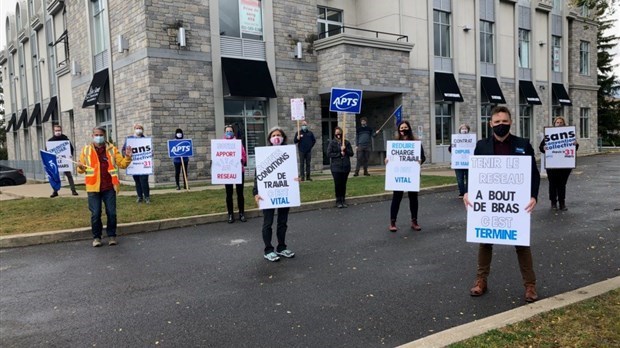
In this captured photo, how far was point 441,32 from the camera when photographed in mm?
26938

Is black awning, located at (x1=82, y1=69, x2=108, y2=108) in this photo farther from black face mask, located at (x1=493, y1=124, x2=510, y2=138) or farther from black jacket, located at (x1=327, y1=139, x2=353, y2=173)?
black face mask, located at (x1=493, y1=124, x2=510, y2=138)

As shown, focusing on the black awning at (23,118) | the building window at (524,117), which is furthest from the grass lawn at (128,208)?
the black awning at (23,118)

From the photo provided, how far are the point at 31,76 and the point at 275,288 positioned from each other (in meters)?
36.5

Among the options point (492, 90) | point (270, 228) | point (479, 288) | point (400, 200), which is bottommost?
point (479, 288)

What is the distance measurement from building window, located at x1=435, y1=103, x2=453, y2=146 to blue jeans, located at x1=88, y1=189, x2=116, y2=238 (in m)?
21.2

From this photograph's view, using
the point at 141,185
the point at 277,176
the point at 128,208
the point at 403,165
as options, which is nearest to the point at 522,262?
the point at 277,176

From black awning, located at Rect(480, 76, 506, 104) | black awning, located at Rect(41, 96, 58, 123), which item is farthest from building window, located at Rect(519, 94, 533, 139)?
black awning, located at Rect(41, 96, 58, 123)

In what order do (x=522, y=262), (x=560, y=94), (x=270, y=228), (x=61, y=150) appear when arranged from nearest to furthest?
(x=522, y=262) → (x=270, y=228) → (x=61, y=150) → (x=560, y=94)

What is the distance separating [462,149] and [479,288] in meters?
8.71

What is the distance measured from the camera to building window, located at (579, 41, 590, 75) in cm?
3703

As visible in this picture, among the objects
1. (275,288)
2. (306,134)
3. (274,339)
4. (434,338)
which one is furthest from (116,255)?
(306,134)

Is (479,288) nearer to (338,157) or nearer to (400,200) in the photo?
(400,200)

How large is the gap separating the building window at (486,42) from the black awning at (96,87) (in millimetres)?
21631

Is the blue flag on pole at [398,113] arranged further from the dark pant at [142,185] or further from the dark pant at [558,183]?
the dark pant at [142,185]
